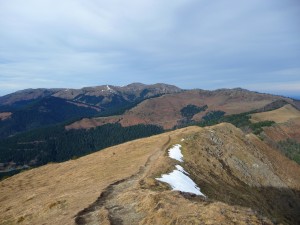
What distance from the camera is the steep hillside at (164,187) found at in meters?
28.0

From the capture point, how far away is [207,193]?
4538 cm

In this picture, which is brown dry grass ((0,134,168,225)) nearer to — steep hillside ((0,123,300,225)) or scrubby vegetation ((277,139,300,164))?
steep hillside ((0,123,300,225))

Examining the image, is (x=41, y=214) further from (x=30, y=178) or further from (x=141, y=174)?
(x=30, y=178)

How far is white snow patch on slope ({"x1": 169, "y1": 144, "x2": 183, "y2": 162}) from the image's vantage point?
6228 cm

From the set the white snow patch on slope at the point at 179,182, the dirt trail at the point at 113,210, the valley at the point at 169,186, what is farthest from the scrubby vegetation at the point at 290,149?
the dirt trail at the point at 113,210

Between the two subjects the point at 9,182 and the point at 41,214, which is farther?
the point at 9,182

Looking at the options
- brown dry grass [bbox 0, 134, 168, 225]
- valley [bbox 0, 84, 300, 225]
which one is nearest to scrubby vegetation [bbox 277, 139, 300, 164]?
valley [bbox 0, 84, 300, 225]

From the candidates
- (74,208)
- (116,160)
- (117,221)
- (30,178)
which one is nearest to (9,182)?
(30,178)

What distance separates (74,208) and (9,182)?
40.4 m

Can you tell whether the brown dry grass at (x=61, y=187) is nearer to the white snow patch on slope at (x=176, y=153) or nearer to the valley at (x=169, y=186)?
the valley at (x=169, y=186)

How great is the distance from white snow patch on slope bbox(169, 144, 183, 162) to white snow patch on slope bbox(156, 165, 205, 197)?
446 inches

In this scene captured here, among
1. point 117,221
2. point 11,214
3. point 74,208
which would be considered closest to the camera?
point 117,221

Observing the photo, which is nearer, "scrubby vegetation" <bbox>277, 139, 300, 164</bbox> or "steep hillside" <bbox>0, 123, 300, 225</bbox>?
"steep hillside" <bbox>0, 123, 300, 225</bbox>

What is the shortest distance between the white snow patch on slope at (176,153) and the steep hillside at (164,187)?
1.25 m
